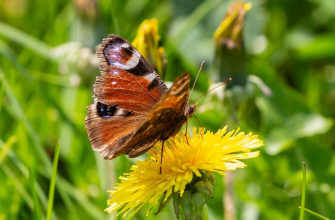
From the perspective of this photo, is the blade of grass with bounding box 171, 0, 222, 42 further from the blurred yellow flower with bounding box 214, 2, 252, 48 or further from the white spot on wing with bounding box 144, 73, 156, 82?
the white spot on wing with bounding box 144, 73, 156, 82

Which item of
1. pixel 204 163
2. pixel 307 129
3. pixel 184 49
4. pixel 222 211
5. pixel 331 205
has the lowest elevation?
pixel 331 205

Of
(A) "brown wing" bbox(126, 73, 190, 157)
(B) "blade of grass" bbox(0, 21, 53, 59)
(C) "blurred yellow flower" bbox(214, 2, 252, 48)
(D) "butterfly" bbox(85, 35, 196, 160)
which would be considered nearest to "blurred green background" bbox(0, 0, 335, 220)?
(B) "blade of grass" bbox(0, 21, 53, 59)

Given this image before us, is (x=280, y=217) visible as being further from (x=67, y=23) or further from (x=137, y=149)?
(x=67, y=23)

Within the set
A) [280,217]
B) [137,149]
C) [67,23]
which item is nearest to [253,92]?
[280,217]

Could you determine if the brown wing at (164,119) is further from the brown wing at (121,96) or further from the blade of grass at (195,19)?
the blade of grass at (195,19)

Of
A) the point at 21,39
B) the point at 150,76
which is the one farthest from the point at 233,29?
the point at 21,39
